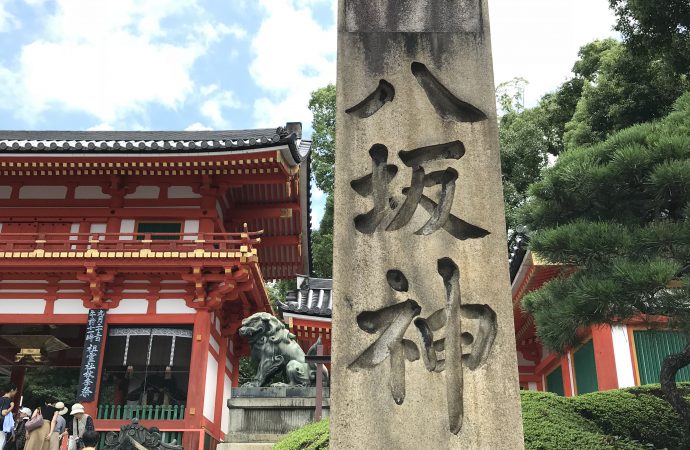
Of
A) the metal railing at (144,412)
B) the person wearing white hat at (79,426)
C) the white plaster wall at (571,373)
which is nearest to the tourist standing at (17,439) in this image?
the person wearing white hat at (79,426)

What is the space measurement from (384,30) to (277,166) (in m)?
9.62

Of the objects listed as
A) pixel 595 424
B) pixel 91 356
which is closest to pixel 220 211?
pixel 91 356

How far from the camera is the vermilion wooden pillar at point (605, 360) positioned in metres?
10.4

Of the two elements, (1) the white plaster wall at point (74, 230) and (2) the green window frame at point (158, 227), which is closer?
(1) the white plaster wall at point (74, 230)

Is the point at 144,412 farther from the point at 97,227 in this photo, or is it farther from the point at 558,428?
the point at 558,428

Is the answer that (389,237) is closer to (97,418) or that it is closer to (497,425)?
(497,425)

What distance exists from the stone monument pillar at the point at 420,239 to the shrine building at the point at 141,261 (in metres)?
9.00

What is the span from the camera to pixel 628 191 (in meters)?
6.61

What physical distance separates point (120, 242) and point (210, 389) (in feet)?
11.5

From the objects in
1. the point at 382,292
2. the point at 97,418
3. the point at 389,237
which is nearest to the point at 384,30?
the point at 389,237

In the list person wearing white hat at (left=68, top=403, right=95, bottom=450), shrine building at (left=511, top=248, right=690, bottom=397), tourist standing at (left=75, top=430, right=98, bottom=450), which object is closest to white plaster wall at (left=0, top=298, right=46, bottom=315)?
person wearing white hat at (left=68, top=403, right=95, bottom=450)

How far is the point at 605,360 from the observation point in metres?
10.6

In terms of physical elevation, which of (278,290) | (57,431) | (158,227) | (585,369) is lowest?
(57,431)

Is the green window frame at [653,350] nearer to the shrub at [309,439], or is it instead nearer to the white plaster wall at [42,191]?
the shrub at [309,439]
